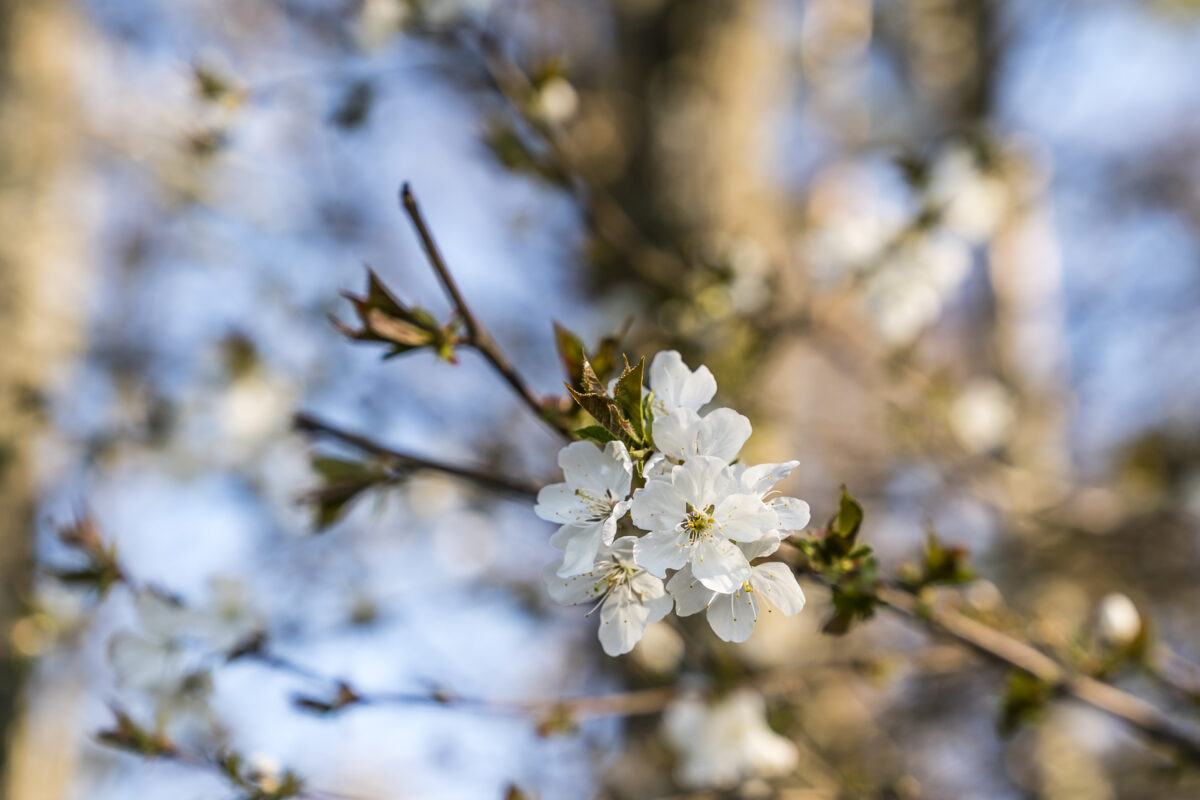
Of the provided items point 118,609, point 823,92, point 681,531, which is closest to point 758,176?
point 681,531

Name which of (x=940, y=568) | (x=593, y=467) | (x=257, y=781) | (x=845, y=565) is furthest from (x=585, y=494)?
(x=257, y=781)

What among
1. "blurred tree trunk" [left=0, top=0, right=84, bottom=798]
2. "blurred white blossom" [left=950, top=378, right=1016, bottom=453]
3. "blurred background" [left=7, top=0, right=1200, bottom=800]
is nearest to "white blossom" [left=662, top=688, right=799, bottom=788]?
"blurred background" [left=7, top=0, right=1200, bottom=800]

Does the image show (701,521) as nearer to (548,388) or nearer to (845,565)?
(845,565)

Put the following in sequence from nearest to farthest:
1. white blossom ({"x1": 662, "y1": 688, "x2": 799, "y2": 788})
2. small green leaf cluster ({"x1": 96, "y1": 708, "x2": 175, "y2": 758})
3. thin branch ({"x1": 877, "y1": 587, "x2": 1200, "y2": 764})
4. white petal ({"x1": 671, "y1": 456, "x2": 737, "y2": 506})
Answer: white petal ({"x1": 671, "y1": 456, "x2": 737, "y2": 506})
thin branch ({"x1": 877, "y1": 587, "x2": 1200, "y2": 764})
small green leaf cluster ({"x1": 96, "y1": 708, "x2": 175, "y2": 758})
white blossom ({"x1": 662, "y1": 688, "x2": 799, "y2": 788})

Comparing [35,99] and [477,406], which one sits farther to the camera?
[35,99]

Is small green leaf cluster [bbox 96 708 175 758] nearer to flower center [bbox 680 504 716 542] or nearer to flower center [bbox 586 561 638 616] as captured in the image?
flower center [bbox 586 561 638 616]

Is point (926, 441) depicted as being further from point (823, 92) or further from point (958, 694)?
point (823, 92)
